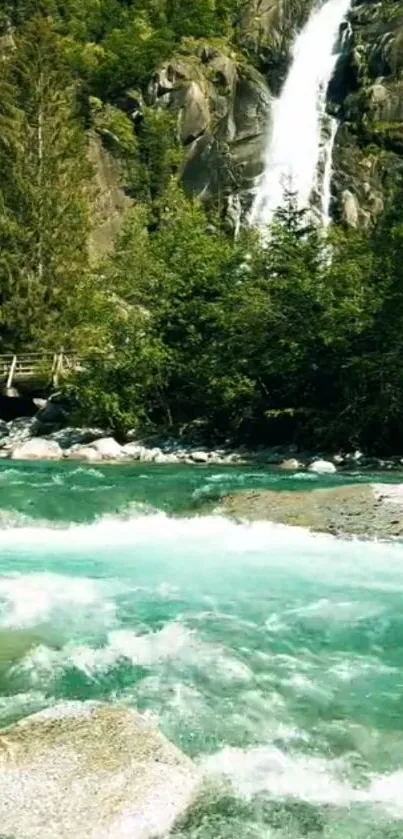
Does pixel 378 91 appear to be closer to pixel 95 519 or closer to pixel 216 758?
pixel 95 519

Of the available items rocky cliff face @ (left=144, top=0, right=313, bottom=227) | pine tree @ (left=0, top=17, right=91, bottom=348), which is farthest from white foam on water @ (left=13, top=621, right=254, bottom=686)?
rocky cliff face @ (left=144, top=0, right=313, bottom=227)

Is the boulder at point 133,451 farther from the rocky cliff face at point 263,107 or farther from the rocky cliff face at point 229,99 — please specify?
the rocky cliff face at point 229,99

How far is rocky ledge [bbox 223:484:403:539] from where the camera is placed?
13.1m

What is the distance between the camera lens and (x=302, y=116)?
5016 cm

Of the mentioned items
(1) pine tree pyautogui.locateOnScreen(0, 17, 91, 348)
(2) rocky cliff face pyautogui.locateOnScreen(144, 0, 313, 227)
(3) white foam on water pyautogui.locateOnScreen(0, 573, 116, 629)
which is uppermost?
(2) rocky cliff face pyautogui.locateOnScreen(144, 0, 313, 227)

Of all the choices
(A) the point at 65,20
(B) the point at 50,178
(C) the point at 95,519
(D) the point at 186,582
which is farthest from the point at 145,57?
(D) the point at 186,582

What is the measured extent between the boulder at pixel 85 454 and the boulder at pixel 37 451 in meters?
0.24

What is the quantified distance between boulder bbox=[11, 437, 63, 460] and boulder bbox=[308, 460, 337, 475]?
6.50 metres

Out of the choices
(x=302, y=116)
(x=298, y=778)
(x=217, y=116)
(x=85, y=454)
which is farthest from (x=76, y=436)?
(x=217, y=116)

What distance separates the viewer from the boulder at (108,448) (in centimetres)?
2245

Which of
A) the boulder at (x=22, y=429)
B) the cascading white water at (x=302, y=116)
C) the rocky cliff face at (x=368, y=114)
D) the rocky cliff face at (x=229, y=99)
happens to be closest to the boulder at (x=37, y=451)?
the boulder at (x=22, y=429)

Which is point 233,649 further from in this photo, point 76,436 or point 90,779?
point 76,436

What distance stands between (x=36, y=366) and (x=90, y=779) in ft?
87.8

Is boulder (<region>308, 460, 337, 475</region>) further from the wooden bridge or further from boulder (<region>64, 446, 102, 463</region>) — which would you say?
the wooden bridge
